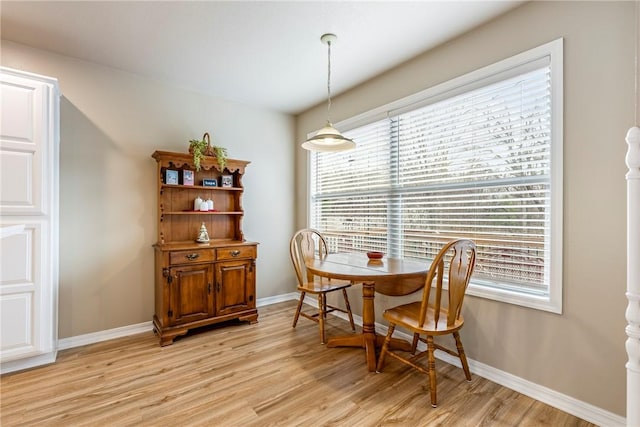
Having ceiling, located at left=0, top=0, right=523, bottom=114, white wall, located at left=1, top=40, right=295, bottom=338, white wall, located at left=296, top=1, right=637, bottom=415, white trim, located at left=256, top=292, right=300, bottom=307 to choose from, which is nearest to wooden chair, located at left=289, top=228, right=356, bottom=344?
white trim, located at left=256, top=292, right=300, bottom=307

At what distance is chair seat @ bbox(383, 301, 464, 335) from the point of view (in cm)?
189

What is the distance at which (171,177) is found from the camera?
3.11 m

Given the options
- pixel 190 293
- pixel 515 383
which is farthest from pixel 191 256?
pixel 515 383

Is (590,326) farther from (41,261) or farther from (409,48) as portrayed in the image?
(41,261)

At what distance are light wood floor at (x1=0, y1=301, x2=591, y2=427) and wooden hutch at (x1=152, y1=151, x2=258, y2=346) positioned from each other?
346mm

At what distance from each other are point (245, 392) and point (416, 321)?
4.11 feet

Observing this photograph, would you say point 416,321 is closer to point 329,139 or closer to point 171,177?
point 329,139

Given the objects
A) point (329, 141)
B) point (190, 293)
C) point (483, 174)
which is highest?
point (329, 141)

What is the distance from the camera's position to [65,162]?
2717 millimetres

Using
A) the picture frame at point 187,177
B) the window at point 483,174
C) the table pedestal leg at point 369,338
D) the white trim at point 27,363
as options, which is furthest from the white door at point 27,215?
the window at point 483,174

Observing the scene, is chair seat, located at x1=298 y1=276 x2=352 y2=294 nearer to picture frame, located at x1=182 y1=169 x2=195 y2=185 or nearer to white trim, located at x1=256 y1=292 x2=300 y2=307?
white trim, located at x1=256 y1=292 x2=300 y2=307

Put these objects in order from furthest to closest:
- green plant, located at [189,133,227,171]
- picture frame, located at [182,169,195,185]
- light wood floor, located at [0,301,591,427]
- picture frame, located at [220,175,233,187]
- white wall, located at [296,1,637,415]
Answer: picture frame, located at [220,175,233,187] < picture frame, located at [182,169,195,185] < green plant, located at [189,133,227,171] < light wood floor, located at [0,301,591,427] < white wall, located at [296,1,637,415]

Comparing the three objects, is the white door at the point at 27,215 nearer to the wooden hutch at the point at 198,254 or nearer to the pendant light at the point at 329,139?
the wooden hutch at the point at 198,254

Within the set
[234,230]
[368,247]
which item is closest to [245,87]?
[234,230]
